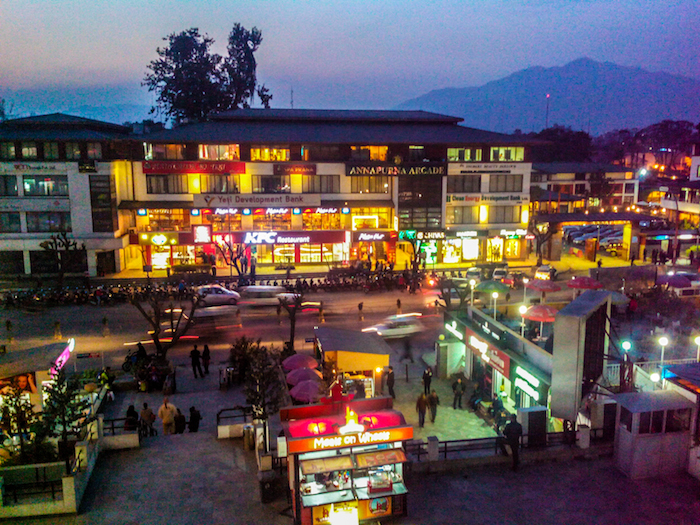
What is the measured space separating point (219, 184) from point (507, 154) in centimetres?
2432

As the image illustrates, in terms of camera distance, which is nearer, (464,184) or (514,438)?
(514,438)

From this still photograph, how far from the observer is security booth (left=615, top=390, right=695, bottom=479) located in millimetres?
14406

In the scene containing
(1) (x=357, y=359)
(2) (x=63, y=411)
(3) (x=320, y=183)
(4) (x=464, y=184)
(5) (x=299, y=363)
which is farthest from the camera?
(4) (x=464, y=184)

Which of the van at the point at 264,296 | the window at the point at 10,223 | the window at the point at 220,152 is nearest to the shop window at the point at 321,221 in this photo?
the window at the point at 220,152

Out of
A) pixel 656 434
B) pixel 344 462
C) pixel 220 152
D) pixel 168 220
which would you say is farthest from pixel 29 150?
pixel 656 434

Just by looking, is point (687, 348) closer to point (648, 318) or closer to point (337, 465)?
point (648, 318)

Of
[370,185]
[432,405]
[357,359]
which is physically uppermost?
[370,185]

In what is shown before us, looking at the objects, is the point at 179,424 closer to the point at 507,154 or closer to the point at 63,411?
the point at 63,411

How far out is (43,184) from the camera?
138 feet

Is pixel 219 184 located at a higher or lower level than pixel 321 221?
higher

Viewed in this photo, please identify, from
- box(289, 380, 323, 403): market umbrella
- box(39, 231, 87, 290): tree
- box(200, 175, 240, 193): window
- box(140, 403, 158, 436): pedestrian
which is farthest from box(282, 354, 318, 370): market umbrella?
box(200, 175, 240, 193): window

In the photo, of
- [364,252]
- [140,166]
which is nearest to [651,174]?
[364,252]

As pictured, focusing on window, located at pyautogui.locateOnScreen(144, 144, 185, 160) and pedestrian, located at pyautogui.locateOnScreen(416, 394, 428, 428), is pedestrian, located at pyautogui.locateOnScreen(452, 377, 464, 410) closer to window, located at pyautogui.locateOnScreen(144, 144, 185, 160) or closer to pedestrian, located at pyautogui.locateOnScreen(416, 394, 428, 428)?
pedestrian, located at pyautogui.locateOnScreen(416, 394, 428, 428)

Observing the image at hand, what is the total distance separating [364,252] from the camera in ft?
155
